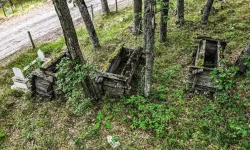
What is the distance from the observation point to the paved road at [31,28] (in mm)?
13625

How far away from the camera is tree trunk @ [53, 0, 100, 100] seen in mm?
5137

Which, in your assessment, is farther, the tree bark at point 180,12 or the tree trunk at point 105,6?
the tree trunk at point 105,6

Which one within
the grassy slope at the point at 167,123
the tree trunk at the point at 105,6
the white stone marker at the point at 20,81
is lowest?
the grassy slope at the point at 167,123

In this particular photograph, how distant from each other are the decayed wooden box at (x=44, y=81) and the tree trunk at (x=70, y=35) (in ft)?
5.59

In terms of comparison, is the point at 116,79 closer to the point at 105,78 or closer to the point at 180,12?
the point at 105,78

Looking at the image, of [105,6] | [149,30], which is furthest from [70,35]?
[105,6]

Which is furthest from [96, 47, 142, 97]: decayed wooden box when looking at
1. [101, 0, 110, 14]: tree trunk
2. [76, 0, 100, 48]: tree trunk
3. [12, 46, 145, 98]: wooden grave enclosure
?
[101, 0, 110, 14]: tree trunk

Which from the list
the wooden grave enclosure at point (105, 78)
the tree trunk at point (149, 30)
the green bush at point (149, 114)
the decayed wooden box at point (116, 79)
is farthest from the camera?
the wooden grave enclosure at point (105, 78)

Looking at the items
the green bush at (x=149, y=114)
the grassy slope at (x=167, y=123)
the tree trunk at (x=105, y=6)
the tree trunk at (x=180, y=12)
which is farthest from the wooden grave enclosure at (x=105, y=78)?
the tree trunk at (x=105, y=6)

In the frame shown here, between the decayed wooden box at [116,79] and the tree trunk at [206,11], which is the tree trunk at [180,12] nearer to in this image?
the tree trunk at [206,11]

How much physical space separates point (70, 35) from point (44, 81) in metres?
3.35

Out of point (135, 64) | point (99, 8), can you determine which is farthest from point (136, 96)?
point (99, 8)

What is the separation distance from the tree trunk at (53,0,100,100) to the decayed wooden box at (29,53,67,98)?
1.70 m

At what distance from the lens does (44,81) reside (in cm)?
803
